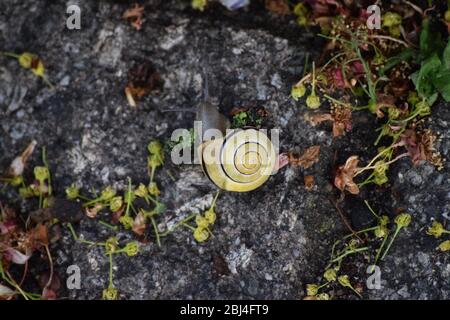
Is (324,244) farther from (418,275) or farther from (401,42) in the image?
(401,42)

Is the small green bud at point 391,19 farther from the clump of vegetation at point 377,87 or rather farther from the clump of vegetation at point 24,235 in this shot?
the clump of vegetation at point 24,235

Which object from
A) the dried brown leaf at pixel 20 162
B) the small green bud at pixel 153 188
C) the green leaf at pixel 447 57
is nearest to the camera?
the green leaf at pixel 447 57

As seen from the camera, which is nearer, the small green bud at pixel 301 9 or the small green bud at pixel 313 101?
the small green bud at pixel 313 101

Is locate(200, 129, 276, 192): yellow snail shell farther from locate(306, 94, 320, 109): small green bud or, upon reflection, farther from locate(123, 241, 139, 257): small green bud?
locate(123, 241, 139, 257): small green bud

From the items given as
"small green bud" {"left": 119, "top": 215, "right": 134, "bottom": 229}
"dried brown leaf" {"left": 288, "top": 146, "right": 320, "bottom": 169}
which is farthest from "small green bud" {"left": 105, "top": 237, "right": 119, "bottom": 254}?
"dried brown leaf" {"left": 288, "top": 146, "right": 320, "bottom": 169}

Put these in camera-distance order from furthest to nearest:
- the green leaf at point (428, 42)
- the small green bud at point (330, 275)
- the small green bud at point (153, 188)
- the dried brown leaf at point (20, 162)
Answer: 1. the dried brown leaf at point (20, 162)
2. the small green bud at point (153, 188)
3. the small green bud at point (330, 275)
4. the green leaf at point (428, 42)

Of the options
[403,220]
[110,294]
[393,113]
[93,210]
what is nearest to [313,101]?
[393,113]

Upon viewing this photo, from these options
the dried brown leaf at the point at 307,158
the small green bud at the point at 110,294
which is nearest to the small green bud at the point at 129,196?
the small green bud at the point at 110,294

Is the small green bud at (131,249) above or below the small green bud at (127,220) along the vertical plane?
below

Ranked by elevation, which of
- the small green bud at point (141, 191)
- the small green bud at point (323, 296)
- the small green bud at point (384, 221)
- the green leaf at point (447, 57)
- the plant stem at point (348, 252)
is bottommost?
the small green bud at point (323, 296)
